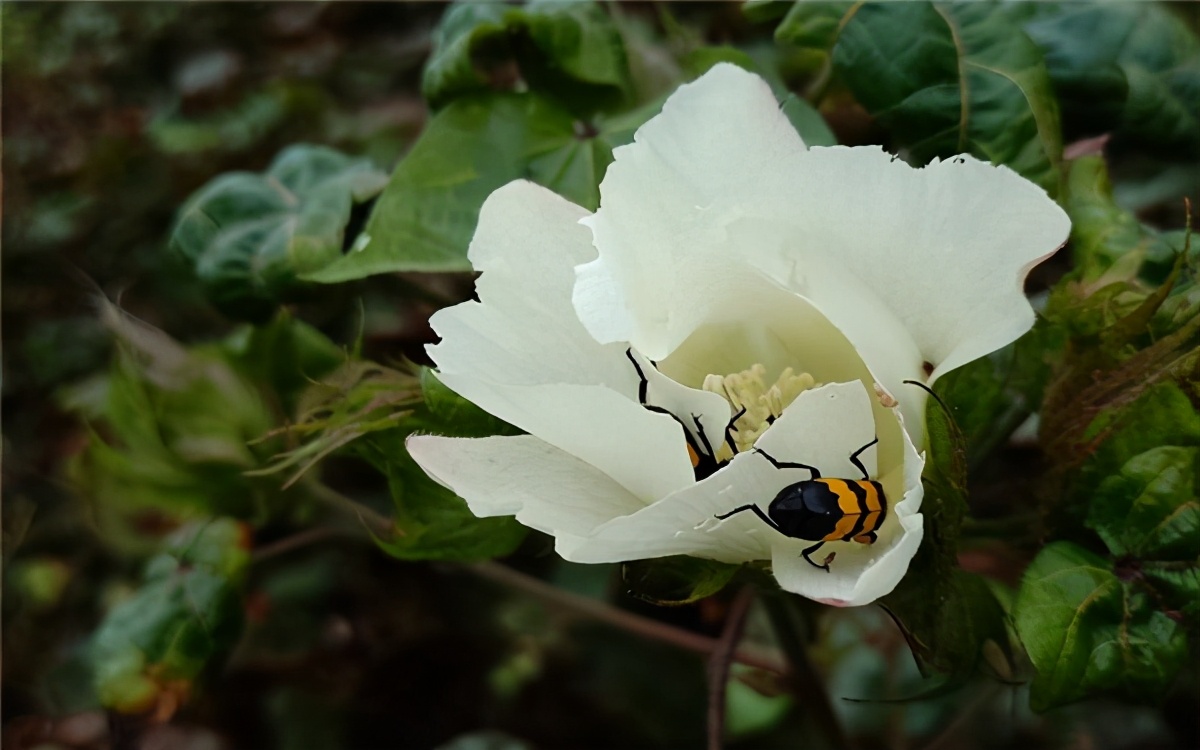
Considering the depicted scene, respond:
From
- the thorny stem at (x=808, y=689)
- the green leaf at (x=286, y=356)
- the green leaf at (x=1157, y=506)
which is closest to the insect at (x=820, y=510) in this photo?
the green leaf at (x=1157, y=506)

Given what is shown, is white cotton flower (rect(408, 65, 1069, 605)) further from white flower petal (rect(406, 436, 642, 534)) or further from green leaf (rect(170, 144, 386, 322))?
green leaf (rect(170, 144, 386, 322))

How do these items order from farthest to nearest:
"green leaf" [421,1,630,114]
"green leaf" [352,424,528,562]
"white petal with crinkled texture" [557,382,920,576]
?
"green leaf" [421,1,630,114] → "green leaf" [352,424,528,562] → "white petal with crinkled texture" [557,382,920,576]

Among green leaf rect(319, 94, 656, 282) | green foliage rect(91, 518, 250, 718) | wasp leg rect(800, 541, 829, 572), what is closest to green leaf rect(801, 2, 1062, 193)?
green leaf rect(319, 94, 656, 282)

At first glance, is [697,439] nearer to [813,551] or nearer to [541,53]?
[813,551]

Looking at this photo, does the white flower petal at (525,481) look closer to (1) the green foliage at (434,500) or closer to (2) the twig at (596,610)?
(1) the green foliage at (434,500)

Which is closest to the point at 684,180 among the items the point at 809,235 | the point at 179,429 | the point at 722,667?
the point at 809,235

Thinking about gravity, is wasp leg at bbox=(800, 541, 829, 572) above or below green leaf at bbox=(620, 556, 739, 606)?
above

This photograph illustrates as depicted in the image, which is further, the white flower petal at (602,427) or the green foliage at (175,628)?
the green foliage at (175,628)
